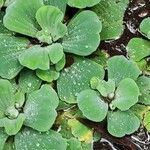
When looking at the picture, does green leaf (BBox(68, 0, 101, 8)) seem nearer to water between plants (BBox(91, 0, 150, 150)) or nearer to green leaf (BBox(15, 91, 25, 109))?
water between plants (BBox(91, 0, 150, 150))

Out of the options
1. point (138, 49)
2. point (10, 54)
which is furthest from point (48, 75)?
point (138, 49)

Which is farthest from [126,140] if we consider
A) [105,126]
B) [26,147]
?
[26,147]

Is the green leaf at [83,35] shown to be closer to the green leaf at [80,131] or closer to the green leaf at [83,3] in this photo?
the green leaf at [83,3]

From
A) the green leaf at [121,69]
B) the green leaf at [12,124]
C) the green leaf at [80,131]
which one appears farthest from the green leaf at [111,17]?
the green leaf at [12,124]

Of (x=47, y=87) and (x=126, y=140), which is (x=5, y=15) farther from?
(x=126, y=140)

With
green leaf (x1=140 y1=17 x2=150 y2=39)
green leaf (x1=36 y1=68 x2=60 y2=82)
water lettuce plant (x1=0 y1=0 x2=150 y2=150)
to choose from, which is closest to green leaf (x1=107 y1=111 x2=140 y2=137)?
water lettuce plant (x1=0 y1=0 x2=150 y2=150)

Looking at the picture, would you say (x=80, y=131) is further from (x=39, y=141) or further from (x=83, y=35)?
(x=83, y=35)
